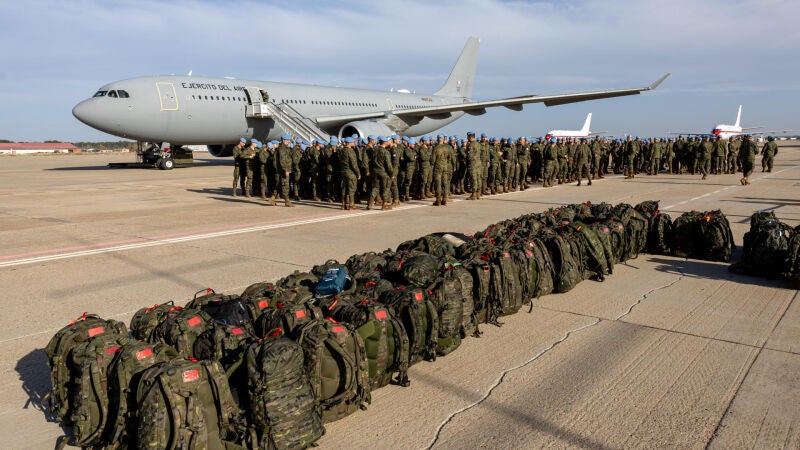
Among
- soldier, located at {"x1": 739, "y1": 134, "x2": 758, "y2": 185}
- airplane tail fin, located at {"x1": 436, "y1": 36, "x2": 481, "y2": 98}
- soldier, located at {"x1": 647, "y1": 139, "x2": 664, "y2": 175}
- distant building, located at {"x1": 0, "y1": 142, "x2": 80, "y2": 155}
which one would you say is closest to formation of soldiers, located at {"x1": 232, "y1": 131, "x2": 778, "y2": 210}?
soldier, located at {"x1": 739, "y1": 134, "x2": 758, "y2": 185}

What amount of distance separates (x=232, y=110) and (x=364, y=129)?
5802mm

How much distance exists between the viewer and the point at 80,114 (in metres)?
20.3

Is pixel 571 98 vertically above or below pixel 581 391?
above

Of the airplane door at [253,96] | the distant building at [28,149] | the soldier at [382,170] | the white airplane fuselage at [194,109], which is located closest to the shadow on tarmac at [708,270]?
the soldier at [382,170]

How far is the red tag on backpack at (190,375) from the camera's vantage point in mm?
2969

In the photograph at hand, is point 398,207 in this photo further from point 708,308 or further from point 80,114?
point 80,114

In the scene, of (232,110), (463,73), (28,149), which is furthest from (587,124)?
(28,149)

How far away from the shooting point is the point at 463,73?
4050cm

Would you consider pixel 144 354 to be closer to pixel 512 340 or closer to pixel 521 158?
pixel 512 340

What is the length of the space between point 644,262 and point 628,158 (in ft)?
52.6

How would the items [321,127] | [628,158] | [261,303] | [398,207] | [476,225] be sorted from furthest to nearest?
[321,127]
[628,158]
[398,207]
[476,225]
[261,303]

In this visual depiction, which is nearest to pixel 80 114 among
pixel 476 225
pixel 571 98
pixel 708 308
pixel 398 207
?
pixel 398 207

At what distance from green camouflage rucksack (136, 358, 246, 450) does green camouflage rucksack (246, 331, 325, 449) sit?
0.45ft

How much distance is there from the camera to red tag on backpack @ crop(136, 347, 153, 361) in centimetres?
318
